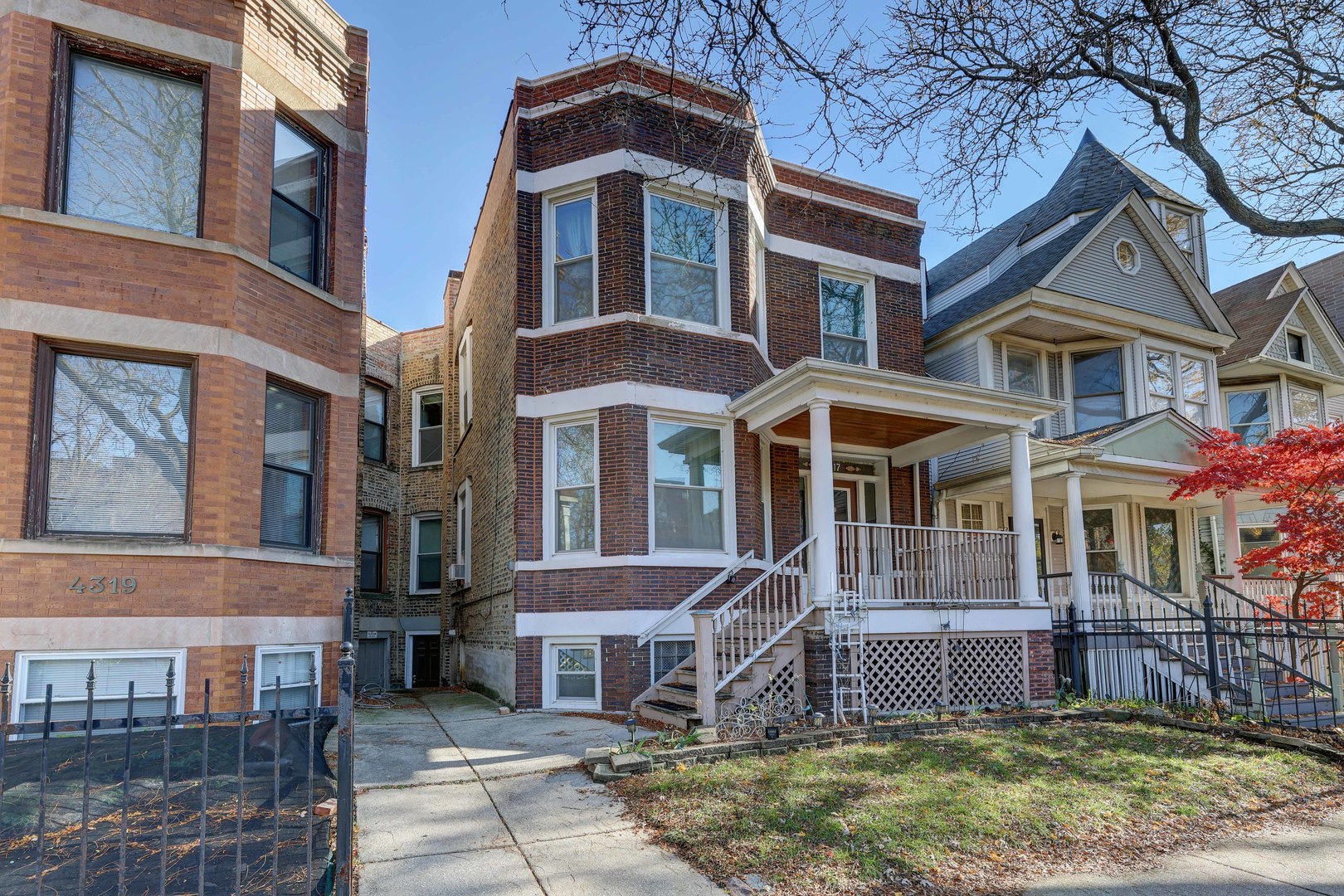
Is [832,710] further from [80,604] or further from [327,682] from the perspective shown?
[80,604]

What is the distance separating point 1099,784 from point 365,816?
573cm

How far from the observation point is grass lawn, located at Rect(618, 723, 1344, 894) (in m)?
5.18

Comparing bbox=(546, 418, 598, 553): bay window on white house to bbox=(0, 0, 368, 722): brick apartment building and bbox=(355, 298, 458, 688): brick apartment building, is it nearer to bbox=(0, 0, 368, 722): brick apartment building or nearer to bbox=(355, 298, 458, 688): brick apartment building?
bbox=(0, 0, 368, 722): brick apartment building

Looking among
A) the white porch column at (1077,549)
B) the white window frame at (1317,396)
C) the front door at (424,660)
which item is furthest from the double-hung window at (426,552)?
Result: the white window frame at (1317,396)

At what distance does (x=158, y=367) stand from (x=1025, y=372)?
549 inches

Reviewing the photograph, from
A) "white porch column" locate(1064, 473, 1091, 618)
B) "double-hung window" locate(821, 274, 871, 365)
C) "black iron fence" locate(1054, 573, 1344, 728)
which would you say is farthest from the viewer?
"double-hung window" locate(821, 274, 871, 365)

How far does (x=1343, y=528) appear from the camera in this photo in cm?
1202

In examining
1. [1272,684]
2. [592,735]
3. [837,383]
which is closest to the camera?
[592,735]

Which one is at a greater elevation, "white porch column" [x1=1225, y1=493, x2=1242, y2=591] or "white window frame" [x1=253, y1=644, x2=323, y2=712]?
"white porch column" [x1=1225, y1=493, x2=1242, y2=591]

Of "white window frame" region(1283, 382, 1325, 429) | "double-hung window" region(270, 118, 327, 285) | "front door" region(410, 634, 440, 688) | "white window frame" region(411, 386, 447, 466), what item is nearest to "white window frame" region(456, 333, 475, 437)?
"white window frame" region(411, 386, 447, 466)

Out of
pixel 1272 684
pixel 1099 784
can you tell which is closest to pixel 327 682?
pixel 1099 784

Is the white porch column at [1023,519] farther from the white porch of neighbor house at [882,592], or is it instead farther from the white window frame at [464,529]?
the white window frame at [464,529]

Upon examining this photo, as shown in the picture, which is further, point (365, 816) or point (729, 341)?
point (729, 341)

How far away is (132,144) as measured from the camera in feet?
26.9
